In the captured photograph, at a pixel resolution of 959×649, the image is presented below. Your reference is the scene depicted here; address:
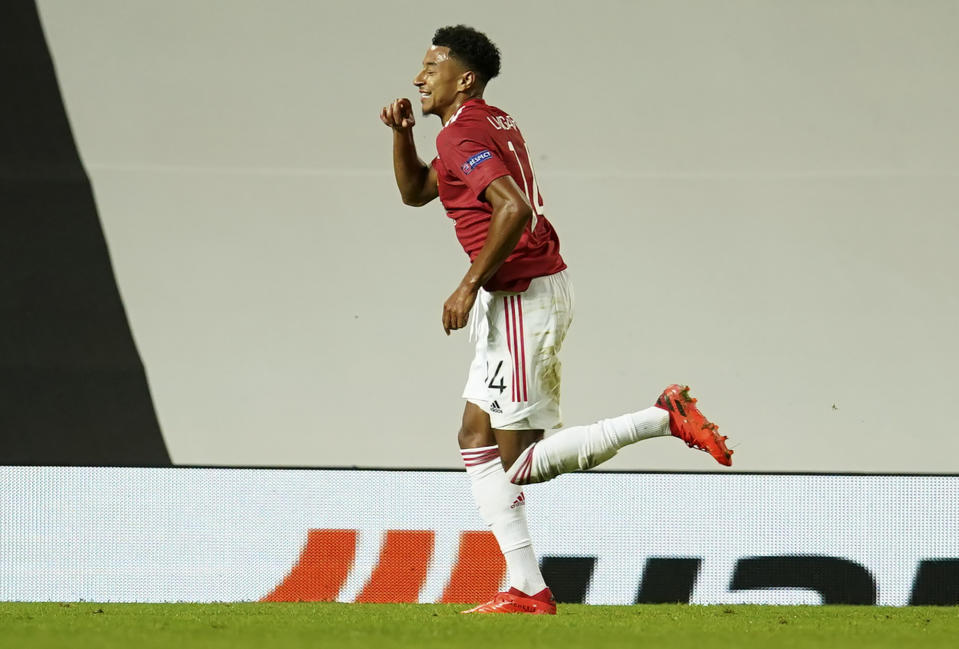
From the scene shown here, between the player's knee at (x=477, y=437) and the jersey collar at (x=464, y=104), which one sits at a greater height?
the jersey collar at (x=464, y=104)

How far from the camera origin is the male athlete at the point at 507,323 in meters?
2.63

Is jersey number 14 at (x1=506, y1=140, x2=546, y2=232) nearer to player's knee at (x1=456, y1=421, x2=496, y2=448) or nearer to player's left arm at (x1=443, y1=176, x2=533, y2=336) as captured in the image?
player's left arm at (x1=443, y1=176, x2=533, y2=336)

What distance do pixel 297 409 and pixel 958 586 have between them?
112 inches

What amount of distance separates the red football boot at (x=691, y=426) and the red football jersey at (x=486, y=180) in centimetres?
49

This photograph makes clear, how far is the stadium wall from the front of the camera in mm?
3787

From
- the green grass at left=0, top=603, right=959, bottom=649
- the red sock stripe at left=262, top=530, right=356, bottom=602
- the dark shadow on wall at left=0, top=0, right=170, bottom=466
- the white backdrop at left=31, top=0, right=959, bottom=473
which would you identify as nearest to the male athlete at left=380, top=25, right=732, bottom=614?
the green grass at left=0, top=603, right=959, bottom=649

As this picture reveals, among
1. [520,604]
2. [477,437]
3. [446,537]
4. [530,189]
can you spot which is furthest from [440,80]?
[446,537]

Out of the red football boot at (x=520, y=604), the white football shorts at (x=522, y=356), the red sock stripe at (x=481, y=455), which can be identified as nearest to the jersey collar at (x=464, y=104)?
the white football shorts at (x=522, y=356)

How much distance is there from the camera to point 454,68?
2.95 meters

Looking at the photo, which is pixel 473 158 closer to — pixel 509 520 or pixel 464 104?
pixel 464 104

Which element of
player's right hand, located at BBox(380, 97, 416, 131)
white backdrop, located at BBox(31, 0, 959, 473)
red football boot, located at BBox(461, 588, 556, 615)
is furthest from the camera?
white backdrop, located at BBox(31, 0, 959, 473)

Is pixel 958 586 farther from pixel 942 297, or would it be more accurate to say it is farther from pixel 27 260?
pixel 27 260

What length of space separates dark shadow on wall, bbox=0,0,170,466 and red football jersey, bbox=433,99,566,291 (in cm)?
265

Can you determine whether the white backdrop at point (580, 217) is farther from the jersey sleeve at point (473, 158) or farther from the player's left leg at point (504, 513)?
the jersey sleeve at point (473, 158)
